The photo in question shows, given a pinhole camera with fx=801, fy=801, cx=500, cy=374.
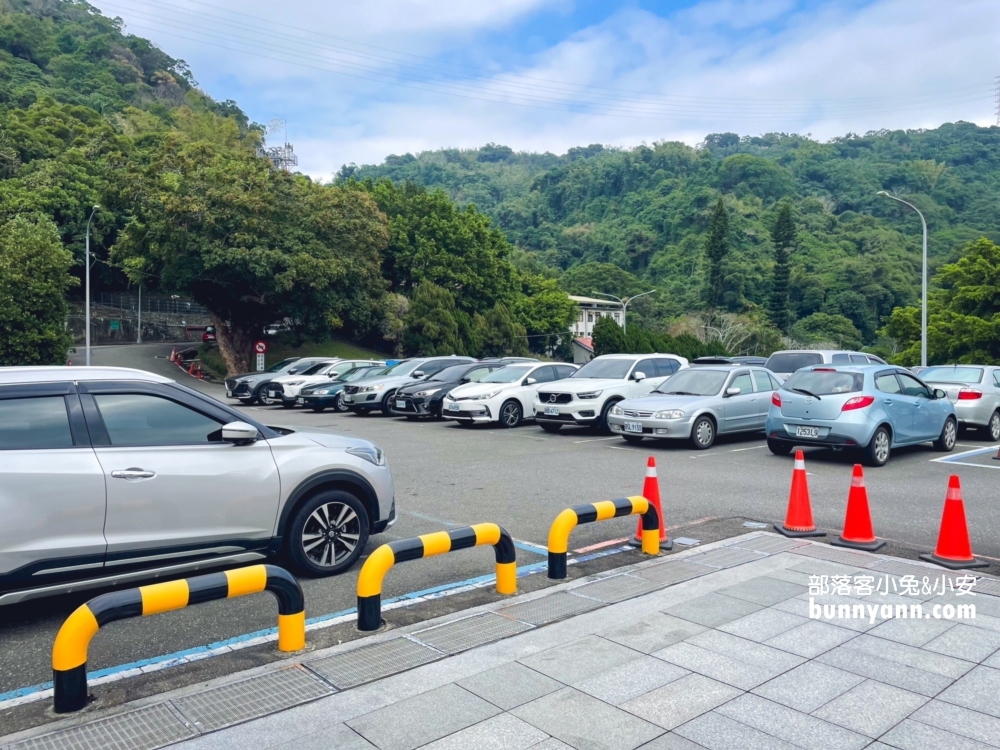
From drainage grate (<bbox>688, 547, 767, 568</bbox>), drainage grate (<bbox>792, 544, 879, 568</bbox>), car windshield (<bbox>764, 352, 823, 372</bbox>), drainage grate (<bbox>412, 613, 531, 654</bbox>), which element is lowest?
drainage grate (<bbox>412, 613, 531, 654</bbox>)

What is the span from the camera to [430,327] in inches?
1965

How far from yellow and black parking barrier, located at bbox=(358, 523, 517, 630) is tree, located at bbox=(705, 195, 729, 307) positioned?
85008mm

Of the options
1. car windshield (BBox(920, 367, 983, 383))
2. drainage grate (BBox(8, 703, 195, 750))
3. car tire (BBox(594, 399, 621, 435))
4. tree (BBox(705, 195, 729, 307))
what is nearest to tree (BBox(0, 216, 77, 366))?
car tire (BBox(594, 399, 621, 435))

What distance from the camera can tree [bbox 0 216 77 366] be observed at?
29.5 meters

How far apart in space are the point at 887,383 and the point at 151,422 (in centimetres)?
1104

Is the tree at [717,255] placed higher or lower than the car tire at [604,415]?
higher

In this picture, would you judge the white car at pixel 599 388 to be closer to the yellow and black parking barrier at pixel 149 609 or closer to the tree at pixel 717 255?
the yellow and black parking barrier at pixel 149 609

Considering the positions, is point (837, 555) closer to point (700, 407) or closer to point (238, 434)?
point (238, 434)

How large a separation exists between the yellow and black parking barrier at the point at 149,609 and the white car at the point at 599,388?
1176 centimetres

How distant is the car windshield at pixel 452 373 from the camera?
21.0 m

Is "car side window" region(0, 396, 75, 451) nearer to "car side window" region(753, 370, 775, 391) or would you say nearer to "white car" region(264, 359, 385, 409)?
"car side window" region(753, 370, 775, 391)

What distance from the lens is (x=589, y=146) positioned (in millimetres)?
198750

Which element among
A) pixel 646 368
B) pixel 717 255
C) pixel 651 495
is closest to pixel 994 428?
pixel 646 368

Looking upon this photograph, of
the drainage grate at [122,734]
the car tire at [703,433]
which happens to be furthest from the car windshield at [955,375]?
the drainage grate at [122,734]
